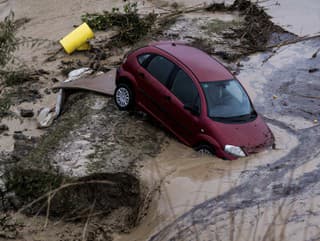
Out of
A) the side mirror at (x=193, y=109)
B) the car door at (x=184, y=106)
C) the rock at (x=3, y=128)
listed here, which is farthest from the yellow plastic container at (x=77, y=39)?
the side mirror at (x=193, y=109)

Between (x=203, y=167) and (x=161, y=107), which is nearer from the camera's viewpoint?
(x=203, y=167)

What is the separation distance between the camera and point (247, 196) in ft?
29.9

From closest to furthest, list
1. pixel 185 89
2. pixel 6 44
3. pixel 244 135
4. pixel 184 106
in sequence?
pixel 6 44
pixel 244 135
pixel 184 106
pixel 185 89

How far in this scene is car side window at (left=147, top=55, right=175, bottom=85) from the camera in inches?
457

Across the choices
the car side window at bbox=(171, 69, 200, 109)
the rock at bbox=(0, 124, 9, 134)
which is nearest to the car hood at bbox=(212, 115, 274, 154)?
the car side window at bbox=(171, 69, 200, 109)

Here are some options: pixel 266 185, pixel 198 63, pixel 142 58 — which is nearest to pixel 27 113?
pixel 142 58

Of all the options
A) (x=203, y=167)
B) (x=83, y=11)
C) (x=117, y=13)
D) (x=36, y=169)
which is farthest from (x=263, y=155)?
(x=83, y=11)

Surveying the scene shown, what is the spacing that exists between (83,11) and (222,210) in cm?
1449

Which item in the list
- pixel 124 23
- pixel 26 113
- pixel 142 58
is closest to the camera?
pixel 142 58

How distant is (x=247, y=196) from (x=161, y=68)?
3.61 m

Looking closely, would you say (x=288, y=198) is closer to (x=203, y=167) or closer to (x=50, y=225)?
(x=203, y=167)

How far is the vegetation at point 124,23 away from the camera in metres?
18.3

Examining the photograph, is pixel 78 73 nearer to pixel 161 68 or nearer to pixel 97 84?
pixel 97 84

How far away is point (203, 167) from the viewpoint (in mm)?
10250
